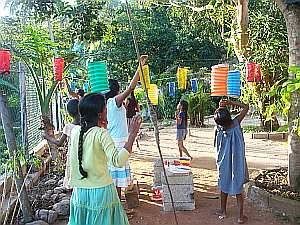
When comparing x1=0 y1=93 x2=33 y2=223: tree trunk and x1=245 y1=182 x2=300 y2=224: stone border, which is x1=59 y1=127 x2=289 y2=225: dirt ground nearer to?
x1=245 y1=182 x2=300 y2=224: stone border

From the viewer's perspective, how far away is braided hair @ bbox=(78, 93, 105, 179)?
2883mm

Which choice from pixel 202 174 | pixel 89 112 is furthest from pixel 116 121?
pixel 202 174

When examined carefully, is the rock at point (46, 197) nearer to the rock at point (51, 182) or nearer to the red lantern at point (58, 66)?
the rock at point (51, 182)

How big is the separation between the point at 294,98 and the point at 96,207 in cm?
306

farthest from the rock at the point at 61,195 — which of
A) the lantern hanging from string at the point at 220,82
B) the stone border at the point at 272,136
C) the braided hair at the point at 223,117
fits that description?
the stone border at the point at 272,136

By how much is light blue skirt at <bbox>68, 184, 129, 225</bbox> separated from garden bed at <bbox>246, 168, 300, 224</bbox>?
232 cm

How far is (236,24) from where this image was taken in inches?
470

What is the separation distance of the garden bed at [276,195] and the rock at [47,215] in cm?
225

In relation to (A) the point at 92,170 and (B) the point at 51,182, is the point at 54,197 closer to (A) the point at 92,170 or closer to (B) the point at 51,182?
(B) the point at 51,182

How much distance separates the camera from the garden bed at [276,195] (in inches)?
184

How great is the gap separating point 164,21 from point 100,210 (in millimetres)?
17202

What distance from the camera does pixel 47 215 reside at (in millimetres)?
4699

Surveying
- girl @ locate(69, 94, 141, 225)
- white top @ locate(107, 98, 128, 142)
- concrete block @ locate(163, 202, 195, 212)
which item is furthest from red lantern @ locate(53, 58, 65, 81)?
girl @ locate(69, 94, 141, 225)

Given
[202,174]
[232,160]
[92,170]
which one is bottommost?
[202,174]
